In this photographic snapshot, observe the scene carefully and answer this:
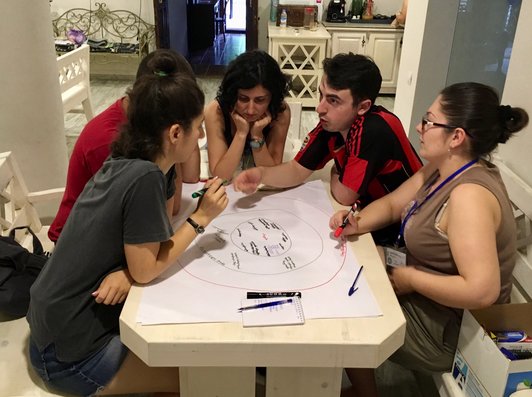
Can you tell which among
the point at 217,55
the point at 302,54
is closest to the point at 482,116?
the point at 302,54

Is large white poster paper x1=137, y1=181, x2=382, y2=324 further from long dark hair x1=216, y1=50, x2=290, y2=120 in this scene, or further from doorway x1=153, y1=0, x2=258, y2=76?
doorway x1=153, y1=0, x2=258, y2=76

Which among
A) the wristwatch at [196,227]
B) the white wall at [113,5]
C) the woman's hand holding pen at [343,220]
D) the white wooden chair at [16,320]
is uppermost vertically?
the white wall at [113,5]

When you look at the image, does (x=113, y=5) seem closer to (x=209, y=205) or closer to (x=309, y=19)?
(x=309, y=19)

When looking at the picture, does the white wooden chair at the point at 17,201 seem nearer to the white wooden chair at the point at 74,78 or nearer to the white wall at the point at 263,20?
the white wooden chair at the point at 74,78

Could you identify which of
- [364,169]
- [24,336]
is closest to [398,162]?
→ [364,169]

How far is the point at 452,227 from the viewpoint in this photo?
1347 mm

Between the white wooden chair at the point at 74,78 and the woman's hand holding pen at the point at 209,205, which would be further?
the white wooden chair at the point at 74,78

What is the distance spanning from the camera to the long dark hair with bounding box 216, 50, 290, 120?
196cm

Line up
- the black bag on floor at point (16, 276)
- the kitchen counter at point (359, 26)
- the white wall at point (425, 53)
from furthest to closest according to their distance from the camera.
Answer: the kitchen counter at point (359, 26) < the white wall at point (425, 53) < the black bag on floor at point (16, 276)

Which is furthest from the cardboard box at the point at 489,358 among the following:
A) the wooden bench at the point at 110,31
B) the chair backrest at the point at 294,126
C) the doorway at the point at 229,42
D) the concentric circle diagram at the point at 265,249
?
the wooden bench at the point at 110,31

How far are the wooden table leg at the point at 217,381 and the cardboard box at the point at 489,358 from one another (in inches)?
22.8

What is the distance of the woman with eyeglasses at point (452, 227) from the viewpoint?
4.30 feet

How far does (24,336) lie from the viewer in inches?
64.4

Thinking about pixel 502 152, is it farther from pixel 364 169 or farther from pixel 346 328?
pixel 346 328
